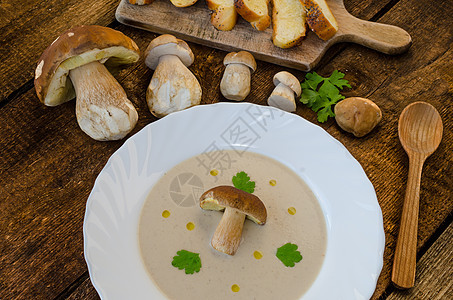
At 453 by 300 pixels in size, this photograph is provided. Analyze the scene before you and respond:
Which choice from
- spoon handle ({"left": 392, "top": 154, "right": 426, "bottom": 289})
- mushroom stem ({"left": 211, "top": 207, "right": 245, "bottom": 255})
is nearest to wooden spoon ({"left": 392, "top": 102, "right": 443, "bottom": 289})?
spoon handle ({"left": 392, "top": 154, "right": 426, "bottom": 289})

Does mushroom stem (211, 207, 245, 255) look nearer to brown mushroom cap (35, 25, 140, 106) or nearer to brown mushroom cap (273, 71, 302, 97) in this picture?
brown mushroom cap (273, 71, 302, 97)

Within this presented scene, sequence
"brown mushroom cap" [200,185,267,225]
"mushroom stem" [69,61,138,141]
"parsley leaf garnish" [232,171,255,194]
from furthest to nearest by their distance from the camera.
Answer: "mushroom stem" [69,61,138,141], "parsley leaf garnish" [232,171,255,194], "brown mushroom cap" [200,185,267,225]

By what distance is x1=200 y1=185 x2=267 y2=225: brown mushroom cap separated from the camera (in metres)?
1.26

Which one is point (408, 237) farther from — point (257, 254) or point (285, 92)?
point (285, 92)

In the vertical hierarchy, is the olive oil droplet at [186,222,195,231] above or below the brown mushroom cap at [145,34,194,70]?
below

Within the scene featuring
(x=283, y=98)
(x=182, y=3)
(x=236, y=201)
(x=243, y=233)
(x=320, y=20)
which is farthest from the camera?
(x=182, y=3)

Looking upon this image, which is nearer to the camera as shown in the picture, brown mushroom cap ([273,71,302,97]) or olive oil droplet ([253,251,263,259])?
olive oil droplet ([253,251,263,259])

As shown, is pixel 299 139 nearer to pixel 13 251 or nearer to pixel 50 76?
pixel 50 76

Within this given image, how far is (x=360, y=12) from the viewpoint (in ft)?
6.90

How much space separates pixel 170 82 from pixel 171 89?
0.03 meters

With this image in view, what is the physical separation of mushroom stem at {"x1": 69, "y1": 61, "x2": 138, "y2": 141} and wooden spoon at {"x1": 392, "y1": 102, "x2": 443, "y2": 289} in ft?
3.33

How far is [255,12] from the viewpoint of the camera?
1.87 m

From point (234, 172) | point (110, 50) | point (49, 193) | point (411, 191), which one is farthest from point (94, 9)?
point (411, 191)

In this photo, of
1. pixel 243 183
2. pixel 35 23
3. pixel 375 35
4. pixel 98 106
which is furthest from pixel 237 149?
pixel 35 23
